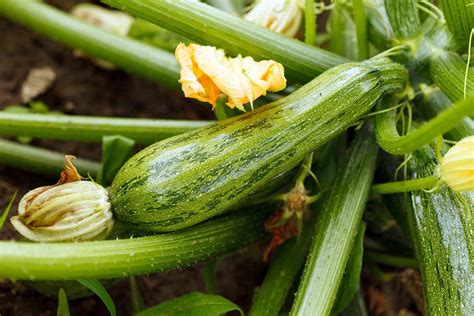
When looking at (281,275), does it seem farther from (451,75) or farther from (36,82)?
(36,82)

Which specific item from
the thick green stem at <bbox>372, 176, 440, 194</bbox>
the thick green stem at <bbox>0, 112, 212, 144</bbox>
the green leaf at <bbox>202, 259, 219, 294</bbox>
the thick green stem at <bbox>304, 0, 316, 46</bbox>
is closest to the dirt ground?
the green leaf at <bbox>202, 259, 219, 294</bbox>

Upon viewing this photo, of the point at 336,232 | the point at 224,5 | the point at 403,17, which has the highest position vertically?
the point at 403,17

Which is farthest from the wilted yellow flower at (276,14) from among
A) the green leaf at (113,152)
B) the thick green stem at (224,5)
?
the green leaf at (113,152)

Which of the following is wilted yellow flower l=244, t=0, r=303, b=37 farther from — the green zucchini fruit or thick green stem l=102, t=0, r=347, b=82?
the green zucchini fruit

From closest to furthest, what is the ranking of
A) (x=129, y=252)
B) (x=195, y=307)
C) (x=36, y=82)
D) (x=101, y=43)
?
(x=129, y=252) → (x=195, y=307) → (x=101, y=43) → (x=36, y=82)

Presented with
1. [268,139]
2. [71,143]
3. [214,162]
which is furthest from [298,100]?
[71,143]

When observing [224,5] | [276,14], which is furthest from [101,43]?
[276,14]
